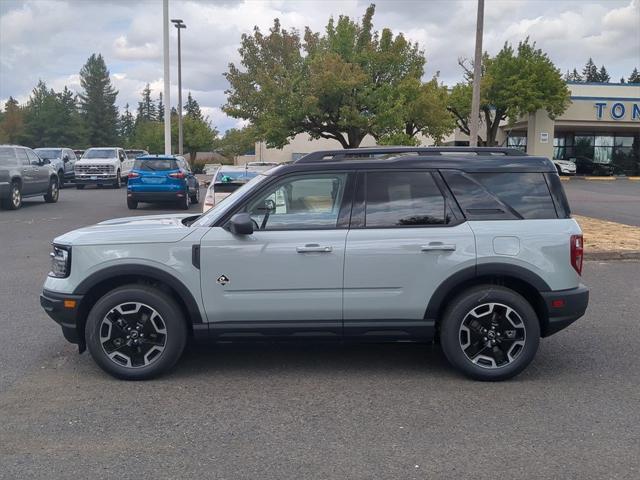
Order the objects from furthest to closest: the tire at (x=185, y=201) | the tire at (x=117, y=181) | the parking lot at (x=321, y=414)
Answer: the tire at (x=117, y=181), the tire at (x=185, y=201), the parking lot at (x=321, y=414)

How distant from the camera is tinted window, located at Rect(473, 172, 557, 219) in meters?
5.18

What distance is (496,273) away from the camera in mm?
5059

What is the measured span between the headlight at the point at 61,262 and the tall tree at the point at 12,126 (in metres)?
78.9

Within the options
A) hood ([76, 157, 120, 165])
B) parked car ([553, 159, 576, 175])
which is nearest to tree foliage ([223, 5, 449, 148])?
hood ([76, 157, 120, 165])

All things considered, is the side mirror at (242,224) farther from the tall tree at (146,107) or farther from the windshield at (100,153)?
the tall tree at (146,107)

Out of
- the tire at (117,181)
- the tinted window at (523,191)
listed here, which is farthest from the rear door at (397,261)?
the tire at (117,181)

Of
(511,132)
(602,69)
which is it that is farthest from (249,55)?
(602,69)

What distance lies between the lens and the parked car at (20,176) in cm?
1839

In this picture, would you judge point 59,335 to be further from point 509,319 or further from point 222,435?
point 509,319

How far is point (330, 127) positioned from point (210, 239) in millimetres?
19997

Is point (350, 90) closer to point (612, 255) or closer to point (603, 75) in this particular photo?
point (612, 255)

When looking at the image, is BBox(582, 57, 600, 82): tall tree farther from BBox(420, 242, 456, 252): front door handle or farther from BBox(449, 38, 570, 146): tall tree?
BBox(420, 242, 456, 252): front door handle

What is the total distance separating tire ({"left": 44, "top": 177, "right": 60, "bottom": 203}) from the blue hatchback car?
352cm

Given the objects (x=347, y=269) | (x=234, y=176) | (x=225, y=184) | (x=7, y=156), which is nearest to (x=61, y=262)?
(x=347, y=269)
